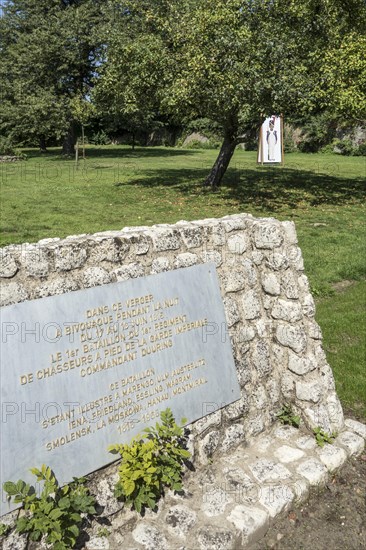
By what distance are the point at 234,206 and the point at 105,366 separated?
11.2 meters

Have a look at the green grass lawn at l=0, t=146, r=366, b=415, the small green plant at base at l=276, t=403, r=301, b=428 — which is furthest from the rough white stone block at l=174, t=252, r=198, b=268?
the green grass lawn at l=0, t=146, r=366, b=415

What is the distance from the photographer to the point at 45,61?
28.7 meters

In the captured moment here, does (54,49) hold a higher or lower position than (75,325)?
higher

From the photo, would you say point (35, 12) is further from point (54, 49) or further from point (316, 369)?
point (316, 369)

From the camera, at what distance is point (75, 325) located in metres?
3.20

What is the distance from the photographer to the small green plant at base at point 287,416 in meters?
4.40

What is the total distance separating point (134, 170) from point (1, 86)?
42.1ft

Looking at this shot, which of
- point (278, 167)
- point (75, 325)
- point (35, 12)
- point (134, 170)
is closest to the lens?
point (75, 325)

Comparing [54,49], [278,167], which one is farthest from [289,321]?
[54,49]

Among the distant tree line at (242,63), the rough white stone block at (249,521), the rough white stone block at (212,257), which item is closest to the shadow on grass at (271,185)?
the distant tree line at (242,63)

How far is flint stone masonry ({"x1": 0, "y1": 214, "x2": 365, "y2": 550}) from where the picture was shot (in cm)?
320

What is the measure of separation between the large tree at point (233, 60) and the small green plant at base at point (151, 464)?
34.8ft

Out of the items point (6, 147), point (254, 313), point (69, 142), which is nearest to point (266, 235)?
point (254, 313)

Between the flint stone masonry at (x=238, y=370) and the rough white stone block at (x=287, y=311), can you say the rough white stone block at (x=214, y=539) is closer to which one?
the flint stone masonry at (x=238, y=370)
